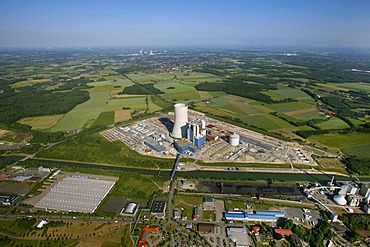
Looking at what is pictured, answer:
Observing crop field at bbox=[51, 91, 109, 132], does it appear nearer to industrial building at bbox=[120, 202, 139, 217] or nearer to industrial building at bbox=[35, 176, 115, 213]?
industrial building at bbox=[35, 176, 115, 213]

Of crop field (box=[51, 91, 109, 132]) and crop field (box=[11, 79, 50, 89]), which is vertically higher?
crop field (box=[11, 79, 50, 89])

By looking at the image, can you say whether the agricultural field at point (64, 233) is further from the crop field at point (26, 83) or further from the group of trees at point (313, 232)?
the crop field at point (26, 83)

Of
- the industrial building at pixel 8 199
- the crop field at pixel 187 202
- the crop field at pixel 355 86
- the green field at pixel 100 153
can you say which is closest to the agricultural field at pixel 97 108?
the green field at pixel 100 153

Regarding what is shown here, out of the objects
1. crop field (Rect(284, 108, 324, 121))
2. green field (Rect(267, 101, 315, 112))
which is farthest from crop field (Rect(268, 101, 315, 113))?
crop field (Rect(284, 108, 324, 121))

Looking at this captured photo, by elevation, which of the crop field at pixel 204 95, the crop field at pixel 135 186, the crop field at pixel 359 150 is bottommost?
the crop field at pixel 204 95

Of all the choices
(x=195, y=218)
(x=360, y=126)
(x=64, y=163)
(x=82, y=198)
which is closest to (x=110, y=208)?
(x=82, y=198)

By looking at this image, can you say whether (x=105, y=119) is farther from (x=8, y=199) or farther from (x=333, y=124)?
(x=333, y=124)

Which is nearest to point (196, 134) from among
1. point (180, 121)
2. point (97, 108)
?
point (180, 121)
